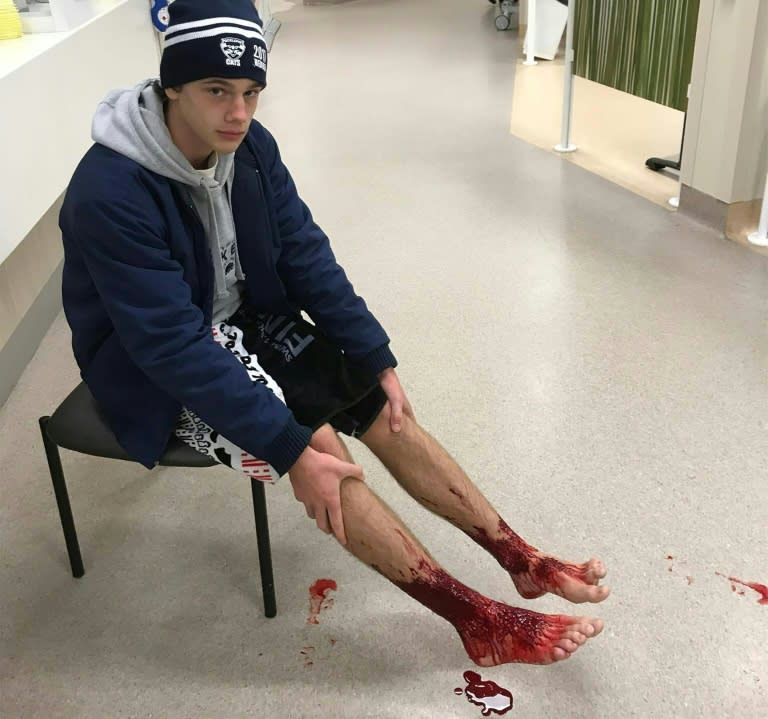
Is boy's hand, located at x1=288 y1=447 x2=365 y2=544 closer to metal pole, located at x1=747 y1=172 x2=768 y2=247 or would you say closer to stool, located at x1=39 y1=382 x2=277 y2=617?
stool, located at x1=39 y1=382 x2=277 y2=617

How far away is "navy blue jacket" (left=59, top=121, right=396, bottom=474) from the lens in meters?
1.19

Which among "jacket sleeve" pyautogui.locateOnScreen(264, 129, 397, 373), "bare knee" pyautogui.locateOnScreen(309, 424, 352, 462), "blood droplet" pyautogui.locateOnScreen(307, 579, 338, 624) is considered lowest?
"blood droplet" pyautogui.locateOnScreen(307, 579, 338, 624)

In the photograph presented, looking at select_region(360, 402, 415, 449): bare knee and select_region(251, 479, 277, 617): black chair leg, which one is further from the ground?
select_region(360, 402, 415, 449): bare knee

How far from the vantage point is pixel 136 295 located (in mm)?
1194

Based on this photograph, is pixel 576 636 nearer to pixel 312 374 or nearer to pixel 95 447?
pixel 312 374

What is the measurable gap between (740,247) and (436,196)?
123cm

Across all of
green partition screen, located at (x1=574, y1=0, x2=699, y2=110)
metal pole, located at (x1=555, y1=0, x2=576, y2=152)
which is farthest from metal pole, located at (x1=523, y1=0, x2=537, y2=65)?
green partition screen, located at (x1=574, y1=0, x2=699, y2=110)

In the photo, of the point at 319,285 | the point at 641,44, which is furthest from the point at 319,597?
the point at 641,44

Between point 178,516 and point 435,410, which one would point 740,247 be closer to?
point 435,410

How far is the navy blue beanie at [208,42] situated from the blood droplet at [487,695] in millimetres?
996

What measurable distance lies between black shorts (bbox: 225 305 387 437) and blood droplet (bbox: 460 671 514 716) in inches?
17.4

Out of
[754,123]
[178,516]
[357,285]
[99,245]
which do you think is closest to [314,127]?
[357,285]

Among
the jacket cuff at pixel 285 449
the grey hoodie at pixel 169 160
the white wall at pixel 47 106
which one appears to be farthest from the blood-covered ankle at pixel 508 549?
the white wall at pixel 47 106

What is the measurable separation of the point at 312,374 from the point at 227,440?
0.68ft
